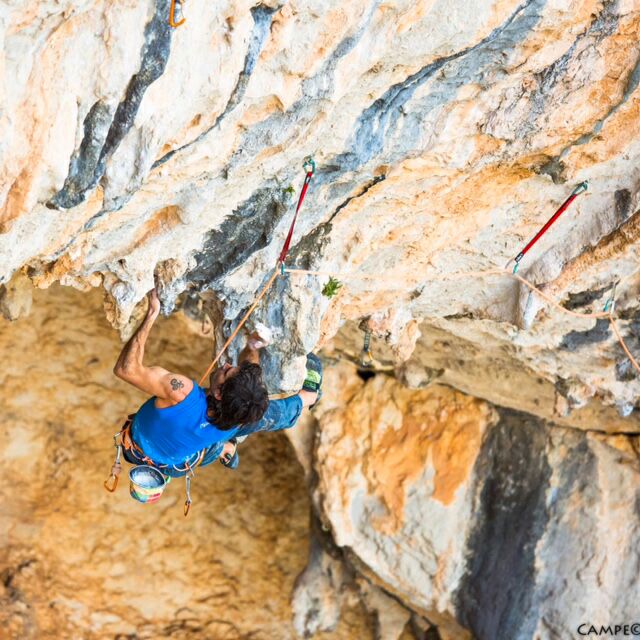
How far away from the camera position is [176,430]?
331 cm

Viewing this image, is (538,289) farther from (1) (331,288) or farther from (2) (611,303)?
(1) (331,288)

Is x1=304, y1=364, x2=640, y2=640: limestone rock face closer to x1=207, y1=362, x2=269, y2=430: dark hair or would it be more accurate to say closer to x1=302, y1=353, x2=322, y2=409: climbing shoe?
x1=302, y1=353, x2=322, y2=409: climbing shoe

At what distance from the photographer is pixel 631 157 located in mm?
3635

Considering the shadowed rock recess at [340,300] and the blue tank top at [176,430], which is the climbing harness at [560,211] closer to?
the shadowed rock recess at [340,300]

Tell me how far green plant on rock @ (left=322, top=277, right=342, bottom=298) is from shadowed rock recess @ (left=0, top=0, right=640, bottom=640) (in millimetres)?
32

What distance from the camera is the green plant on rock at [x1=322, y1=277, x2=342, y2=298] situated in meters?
3.83

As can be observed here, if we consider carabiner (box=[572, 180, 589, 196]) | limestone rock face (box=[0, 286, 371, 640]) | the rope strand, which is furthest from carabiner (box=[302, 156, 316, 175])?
limestone rock face (box=[0, 286, 371, 640])

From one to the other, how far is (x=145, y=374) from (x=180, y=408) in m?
0.18

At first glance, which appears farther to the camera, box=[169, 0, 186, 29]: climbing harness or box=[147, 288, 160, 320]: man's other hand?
box=[147, 288, 160, 320]: man's other hand

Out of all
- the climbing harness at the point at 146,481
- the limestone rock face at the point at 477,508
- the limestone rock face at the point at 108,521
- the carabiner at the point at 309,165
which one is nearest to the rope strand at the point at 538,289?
the carabiner at the point at 309,165

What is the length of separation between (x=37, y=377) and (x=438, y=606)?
329cm

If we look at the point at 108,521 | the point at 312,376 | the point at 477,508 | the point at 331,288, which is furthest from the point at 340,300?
the point at 108,521

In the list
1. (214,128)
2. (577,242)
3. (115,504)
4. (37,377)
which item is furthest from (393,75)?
(115,504)

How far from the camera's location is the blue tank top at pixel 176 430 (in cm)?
327
